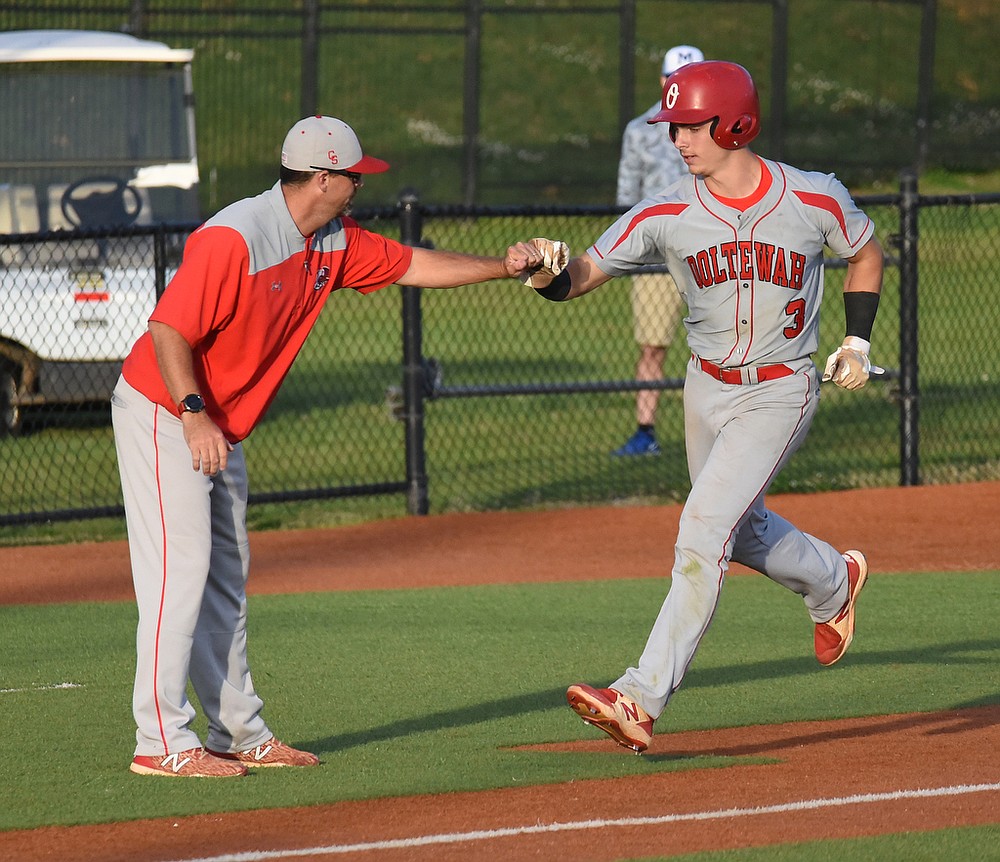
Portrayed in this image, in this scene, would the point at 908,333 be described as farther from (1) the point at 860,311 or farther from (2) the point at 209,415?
(2) the point at 209,415

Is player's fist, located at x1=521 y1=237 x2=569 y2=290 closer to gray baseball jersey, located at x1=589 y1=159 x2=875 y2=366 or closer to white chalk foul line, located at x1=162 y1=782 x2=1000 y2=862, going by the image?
gray baseball jersey, located at x1=589 y1=159 x2=875 y2=366

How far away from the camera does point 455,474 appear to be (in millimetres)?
11922

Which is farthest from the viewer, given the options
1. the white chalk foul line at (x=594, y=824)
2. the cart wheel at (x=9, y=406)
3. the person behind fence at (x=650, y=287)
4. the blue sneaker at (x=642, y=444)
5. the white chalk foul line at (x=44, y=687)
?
the cart wheel at (x=9, y=406)

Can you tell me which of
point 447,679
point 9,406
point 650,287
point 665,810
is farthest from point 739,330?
point 9,406

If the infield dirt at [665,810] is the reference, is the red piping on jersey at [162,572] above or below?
above

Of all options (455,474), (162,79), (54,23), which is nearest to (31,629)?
(455,474)

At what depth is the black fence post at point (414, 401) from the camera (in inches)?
405

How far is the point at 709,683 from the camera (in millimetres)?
6520

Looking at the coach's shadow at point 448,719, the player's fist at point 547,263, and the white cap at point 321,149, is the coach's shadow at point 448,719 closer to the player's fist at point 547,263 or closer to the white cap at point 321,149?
the player's fist at point 547,263

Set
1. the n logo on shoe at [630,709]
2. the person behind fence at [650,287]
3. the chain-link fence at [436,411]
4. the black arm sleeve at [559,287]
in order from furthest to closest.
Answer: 1. the person behind fence at [650,287]
2. the chain-link fence at [436,411]
3. the black arm sleeve at [559,287]
4. the n logo on shoe at [630,709]

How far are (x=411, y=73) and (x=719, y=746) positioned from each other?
22944 mm

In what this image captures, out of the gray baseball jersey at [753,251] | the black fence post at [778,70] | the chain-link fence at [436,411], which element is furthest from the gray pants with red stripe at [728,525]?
the black fence post at [778,70]

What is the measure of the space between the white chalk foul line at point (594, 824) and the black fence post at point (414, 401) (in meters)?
5.79

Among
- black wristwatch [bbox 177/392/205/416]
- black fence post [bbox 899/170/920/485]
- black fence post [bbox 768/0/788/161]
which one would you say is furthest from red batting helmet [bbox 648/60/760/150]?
black fence post [bbox 768/0/788/161]
